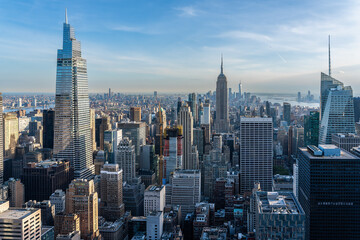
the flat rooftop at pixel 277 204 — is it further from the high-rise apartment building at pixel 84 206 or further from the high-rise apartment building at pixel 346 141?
the high-rise apartment building at pixel 346 141

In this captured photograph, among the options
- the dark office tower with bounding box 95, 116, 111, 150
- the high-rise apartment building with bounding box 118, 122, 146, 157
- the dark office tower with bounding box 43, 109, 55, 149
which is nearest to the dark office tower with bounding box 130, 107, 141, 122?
the dark office tower with bounding box 95, 116, 111, 150

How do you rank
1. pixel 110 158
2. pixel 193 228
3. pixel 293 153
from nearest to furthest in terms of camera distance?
1. pixel 193 228
2. pixel 110 158
3. pixel 293 153

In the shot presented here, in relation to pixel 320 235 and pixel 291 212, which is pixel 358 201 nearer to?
pixel 320 235

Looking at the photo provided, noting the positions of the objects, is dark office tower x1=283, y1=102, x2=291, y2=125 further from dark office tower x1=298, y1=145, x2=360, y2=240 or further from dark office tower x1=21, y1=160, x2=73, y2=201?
dark office tower x1=298, y1=145, x2=360, y2=240

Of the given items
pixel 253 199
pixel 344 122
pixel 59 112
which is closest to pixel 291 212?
pixel 253 199

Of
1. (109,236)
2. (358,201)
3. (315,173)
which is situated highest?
(315,173)

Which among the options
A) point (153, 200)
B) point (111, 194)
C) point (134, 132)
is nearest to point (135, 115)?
point (134, 132)
